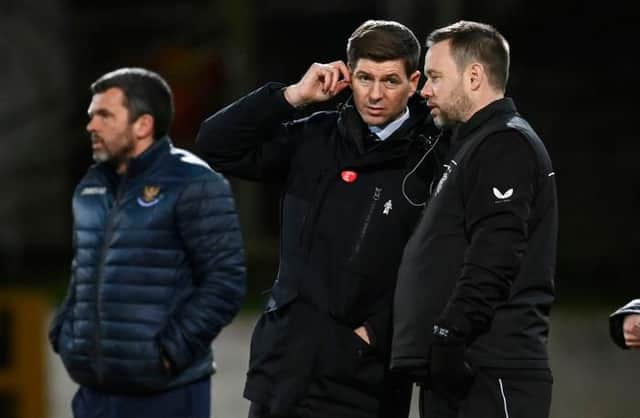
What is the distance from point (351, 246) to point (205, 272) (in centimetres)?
100

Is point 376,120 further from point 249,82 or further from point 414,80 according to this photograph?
point 249,82

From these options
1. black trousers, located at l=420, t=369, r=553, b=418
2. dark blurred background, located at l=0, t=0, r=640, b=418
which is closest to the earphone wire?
black trousers, located at l=420, t=369, r=553, b=418

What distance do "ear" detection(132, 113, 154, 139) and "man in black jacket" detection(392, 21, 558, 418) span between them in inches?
62.8

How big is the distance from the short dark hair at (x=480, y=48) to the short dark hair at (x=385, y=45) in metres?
0.21

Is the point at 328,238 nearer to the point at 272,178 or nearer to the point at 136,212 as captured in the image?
the point at 272,178

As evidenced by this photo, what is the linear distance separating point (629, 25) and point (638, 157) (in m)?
1.81

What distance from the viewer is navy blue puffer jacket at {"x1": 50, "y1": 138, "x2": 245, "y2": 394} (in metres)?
5.00

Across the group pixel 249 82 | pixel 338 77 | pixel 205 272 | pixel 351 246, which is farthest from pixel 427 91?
pixel 249 82

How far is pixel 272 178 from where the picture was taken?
4.55 meters

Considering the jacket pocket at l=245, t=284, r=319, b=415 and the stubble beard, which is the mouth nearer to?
the stubble beard

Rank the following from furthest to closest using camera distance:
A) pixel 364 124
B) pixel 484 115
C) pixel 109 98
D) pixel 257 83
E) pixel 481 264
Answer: pixel 257 83 < pixel 109 98 < pixel 364 124 < pixel 484 115 < pixel 481 264

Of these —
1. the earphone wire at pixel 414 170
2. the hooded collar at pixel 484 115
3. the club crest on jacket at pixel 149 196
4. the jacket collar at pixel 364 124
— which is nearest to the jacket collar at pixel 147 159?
the club crest on jacket at pixel 149 196

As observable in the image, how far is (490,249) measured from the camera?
3.80 metres

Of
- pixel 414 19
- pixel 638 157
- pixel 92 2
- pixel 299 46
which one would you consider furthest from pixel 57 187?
pixel 638 157
